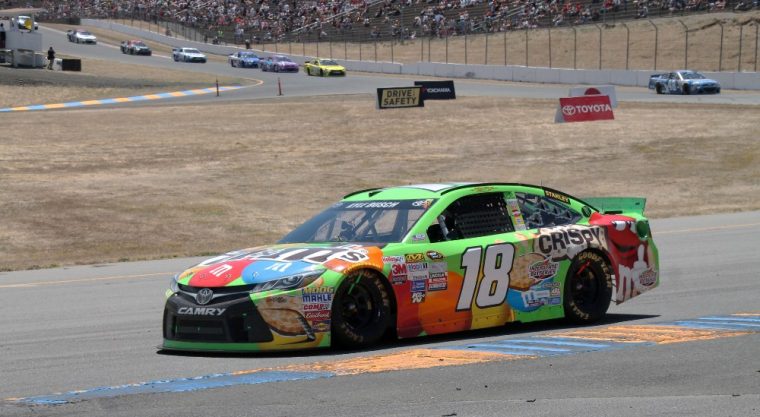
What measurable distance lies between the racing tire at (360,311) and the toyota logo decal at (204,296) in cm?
94

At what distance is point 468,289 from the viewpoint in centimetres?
959

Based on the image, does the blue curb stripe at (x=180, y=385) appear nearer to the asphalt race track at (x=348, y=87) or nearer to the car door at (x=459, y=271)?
the car door at (x=459, y=271)

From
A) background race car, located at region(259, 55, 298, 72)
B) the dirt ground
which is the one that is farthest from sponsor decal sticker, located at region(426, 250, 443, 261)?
background race car, located at region(259, 55, 298, 72)

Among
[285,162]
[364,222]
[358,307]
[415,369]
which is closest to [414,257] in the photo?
[358,307]

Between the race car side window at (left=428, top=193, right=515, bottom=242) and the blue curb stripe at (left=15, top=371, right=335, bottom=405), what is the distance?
209 centimetres

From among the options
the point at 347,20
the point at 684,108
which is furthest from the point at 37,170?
the point at 347,20

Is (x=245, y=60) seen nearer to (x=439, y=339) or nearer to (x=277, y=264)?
(x=439, y=339)

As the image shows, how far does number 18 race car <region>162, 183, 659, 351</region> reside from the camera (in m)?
8.74

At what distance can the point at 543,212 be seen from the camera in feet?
34.1

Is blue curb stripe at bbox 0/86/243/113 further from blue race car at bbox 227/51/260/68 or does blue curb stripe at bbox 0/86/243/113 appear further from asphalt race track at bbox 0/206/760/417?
asphalt race track at bbox 0/206/760/417

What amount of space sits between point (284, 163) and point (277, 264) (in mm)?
22182

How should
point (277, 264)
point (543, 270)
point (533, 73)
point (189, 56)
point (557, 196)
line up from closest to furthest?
point (277, 264) < point (543, 270) < point (557, 196) < point (533, 73) < point (189, 56)

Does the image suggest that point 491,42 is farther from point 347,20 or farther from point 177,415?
point 177,415

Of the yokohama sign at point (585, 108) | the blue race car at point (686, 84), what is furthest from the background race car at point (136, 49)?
the yokohama sign at point (585, 108)
